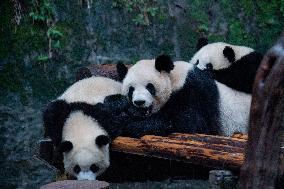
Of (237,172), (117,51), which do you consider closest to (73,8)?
(117,51)

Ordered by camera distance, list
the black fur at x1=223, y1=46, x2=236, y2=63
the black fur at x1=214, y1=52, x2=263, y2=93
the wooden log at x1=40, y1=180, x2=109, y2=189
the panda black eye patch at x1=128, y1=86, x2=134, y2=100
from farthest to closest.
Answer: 1. the black fur at x1=223, y1=46, x2=236, y2=63
2. the black fur at x1=214, y1=52, x2=263, y2=93
3. the panda black eye patch at x1=128, y1=86, x2=134, y2=100
4. the wooden log at x1=40, y1=180, x2=109, y2=189

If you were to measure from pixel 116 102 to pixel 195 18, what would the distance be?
14.5 feet

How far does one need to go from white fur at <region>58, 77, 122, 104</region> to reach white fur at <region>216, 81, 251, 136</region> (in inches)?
→ 49.0

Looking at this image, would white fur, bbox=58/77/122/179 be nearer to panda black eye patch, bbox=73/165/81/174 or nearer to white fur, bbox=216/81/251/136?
panda black eye patch, bbox=73/165/81/174

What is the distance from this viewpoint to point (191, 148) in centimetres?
477

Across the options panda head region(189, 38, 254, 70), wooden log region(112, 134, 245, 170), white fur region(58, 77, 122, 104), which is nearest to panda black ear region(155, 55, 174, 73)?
white fur region(58, 77, 122, 104)

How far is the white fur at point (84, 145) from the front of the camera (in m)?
5.67

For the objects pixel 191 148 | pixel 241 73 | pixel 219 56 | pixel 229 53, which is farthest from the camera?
pixel 219 56

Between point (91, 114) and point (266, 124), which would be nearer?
point (266, 124)

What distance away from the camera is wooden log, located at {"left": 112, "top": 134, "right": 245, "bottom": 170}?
4.42 meters

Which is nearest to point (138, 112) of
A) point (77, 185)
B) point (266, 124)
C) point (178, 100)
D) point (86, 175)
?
point (178, 100)

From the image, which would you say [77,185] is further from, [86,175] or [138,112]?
[138,112]

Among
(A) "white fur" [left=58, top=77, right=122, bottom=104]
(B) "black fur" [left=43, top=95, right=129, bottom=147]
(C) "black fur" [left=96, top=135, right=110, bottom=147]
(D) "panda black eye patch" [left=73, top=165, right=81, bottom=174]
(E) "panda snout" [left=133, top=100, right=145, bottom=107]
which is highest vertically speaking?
(A) "white fur" [left=58, top=77, right=122, bottom=104]

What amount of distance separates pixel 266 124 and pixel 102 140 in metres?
2.68
